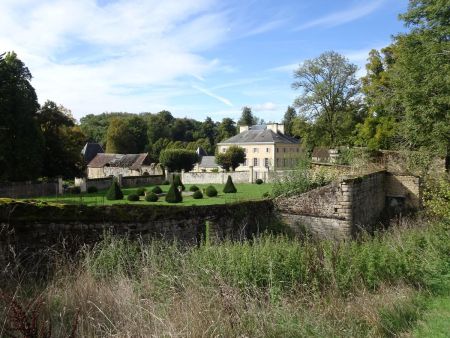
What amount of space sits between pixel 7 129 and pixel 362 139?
82.7 ft

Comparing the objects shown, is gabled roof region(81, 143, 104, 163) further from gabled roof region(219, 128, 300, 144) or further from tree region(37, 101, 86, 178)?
tree region(37, 101, 86, 178)

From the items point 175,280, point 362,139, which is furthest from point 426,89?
point 175,280

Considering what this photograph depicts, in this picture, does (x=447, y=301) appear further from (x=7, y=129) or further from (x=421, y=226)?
(x=7, y=129)

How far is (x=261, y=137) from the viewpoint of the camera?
2430 inches

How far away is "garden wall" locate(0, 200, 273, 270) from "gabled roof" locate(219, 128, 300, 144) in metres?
51.5

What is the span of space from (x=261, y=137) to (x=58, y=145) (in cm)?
3319

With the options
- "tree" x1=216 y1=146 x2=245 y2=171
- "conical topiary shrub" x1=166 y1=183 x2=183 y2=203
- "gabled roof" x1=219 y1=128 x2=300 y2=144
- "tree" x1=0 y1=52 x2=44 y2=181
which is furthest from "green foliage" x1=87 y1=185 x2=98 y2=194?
"gabled roof" x1=219 y1=128 x2=300 y2=144

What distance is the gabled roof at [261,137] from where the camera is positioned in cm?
6053

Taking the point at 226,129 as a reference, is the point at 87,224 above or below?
below

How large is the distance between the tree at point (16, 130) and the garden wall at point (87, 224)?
24400 mm

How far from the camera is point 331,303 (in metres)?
5.17

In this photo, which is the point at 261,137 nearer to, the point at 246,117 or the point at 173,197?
the point at 246,117

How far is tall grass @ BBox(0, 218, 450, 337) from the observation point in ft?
13.5

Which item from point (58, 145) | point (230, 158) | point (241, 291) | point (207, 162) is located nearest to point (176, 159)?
point (230, 158)
